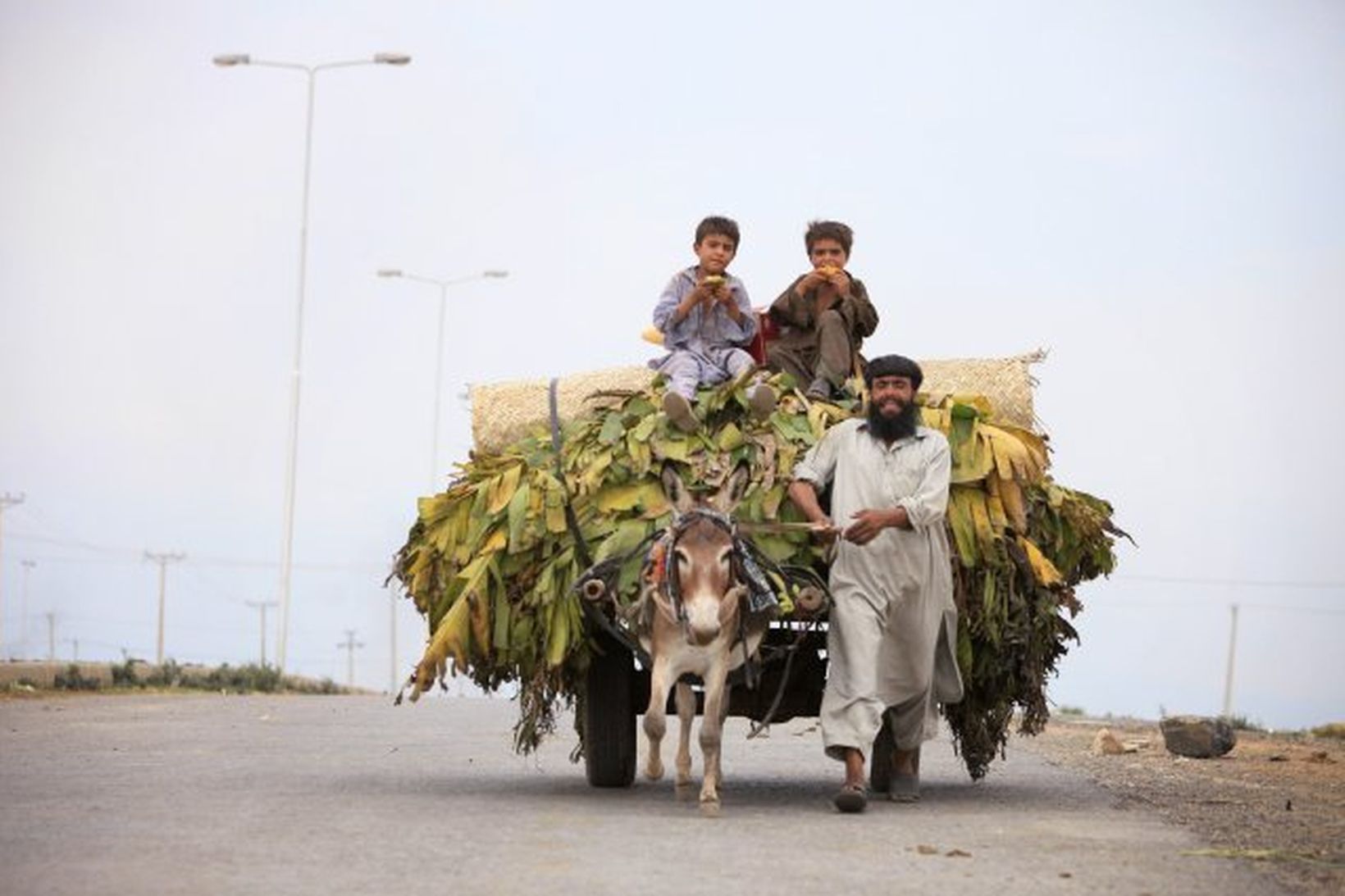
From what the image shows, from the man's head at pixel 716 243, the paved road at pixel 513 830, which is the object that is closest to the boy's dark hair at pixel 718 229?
the man's head at pixel 716 243

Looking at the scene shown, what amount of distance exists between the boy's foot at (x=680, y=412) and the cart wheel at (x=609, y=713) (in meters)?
1.28

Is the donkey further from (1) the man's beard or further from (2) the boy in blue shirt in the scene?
(2) the boy in blue shirt

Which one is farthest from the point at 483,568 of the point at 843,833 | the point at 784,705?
the point at 843,833

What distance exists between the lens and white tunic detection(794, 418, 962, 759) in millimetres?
13414

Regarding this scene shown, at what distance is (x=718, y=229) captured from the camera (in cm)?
1482

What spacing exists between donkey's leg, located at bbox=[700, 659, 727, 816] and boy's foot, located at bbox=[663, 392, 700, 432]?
1.32m

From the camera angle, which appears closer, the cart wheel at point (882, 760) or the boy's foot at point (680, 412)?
the boy's foot at point (680, 412)

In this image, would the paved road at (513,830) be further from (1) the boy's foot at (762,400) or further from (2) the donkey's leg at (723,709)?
(1) the boy's foot at (762,400)

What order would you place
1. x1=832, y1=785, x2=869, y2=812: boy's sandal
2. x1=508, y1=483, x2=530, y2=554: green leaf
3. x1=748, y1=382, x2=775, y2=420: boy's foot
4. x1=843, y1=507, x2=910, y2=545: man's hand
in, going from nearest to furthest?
1. x1=832, y1=785, x2=869, y2=812: boy's sandal
2. x1=843, y1=507, x2=910, y2=545: man's hand
3. x1=748, y1=382, x2=775, y2=420: boy's foot
4. x1=508, y1=483, x2=530, y2=554: green leaf

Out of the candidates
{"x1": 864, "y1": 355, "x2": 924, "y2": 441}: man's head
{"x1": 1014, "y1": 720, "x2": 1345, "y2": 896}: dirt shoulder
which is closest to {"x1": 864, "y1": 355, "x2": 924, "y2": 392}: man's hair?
{"x1": 864, "y1": 355, "x2": 924, "y2": 441}: man's head

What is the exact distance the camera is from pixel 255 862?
10305mm

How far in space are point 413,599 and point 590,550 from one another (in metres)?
1.13

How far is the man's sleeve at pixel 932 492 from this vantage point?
13320mm

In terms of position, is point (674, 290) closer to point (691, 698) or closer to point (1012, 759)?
point (691, 698)
